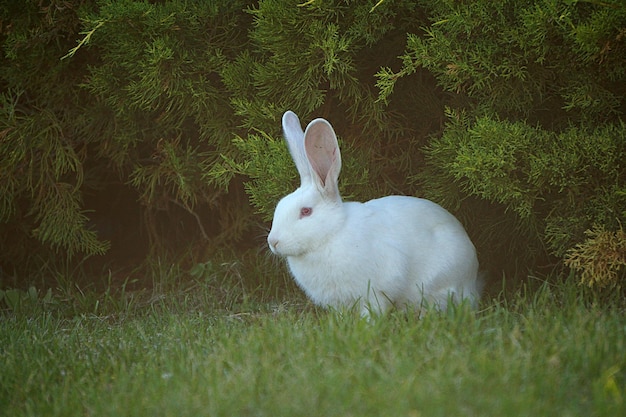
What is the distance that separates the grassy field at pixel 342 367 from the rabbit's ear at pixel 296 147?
2.28 ft

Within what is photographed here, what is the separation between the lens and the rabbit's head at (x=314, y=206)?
3.65 metres

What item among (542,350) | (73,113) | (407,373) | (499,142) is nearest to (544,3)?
(499,142)

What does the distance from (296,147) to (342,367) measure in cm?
141

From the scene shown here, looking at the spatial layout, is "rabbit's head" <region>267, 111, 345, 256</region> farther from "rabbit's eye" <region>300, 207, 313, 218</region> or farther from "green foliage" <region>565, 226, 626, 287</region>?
"green foliage" <region>565, 226, 626, 287</region>

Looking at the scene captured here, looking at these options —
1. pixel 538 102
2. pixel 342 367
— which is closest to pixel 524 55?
pixel 538 102

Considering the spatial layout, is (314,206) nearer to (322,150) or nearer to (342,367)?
(322,150)

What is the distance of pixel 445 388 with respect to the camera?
2434mm

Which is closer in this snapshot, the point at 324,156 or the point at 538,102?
the point at 324,156

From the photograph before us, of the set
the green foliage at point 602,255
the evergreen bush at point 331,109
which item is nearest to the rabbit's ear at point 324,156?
the evergreen bush at point 331,109

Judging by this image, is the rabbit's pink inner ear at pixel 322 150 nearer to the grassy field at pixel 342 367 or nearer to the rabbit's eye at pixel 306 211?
the rabbit's eye at pixel 306 211

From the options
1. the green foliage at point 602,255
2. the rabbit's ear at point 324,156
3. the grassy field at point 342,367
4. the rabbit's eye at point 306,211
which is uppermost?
the rabbit's ear at point 324,156

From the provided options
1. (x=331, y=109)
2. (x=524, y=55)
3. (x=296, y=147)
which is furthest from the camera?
(x=331, y=109)

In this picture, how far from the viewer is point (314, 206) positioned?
373cm

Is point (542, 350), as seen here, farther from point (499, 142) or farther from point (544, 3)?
point (544, 3)
